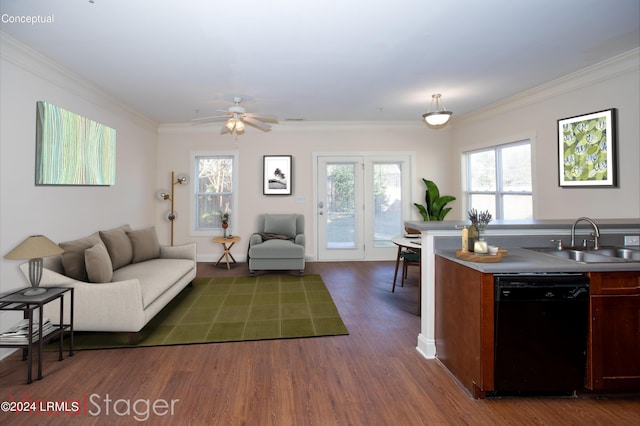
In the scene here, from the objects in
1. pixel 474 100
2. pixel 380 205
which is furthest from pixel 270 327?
pixel 474 100

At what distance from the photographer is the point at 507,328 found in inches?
76.0

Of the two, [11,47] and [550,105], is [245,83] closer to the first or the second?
[11,47]

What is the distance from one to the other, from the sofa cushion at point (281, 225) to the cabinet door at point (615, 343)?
4.27m

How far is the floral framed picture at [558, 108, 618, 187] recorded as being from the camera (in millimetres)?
3279

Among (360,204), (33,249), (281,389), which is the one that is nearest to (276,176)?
(360,204)

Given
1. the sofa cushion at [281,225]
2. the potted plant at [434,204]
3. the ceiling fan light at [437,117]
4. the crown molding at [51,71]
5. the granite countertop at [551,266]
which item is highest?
the crown molding at [51,71]

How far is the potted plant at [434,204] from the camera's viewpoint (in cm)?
579

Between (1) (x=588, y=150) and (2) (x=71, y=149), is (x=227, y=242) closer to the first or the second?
(2) (x=71, y=149)

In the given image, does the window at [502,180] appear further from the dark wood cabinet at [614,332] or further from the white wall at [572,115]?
the dark wood cabinet at [614,332]

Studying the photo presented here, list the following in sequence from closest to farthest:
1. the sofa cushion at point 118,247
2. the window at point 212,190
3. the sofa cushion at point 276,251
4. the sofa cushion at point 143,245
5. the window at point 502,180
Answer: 1. the sofa cushion at point 118,247
2. the sofa cushion at point 143,245
3. the window at point 502,180
4. the sofa cushion at point 276,251
5. the window at point 212,190

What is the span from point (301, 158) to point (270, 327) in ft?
12.0

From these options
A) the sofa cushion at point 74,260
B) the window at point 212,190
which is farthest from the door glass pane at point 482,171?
the sofa cushion at point 74,260

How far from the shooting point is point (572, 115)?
12.2 feet

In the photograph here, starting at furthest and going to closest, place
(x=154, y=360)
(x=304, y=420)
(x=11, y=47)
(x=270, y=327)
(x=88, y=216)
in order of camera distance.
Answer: (x=88, y=216) < (x=270, y=327) < (x=11, y=47) < (x=154, y=360) < (x=304, y=420)
